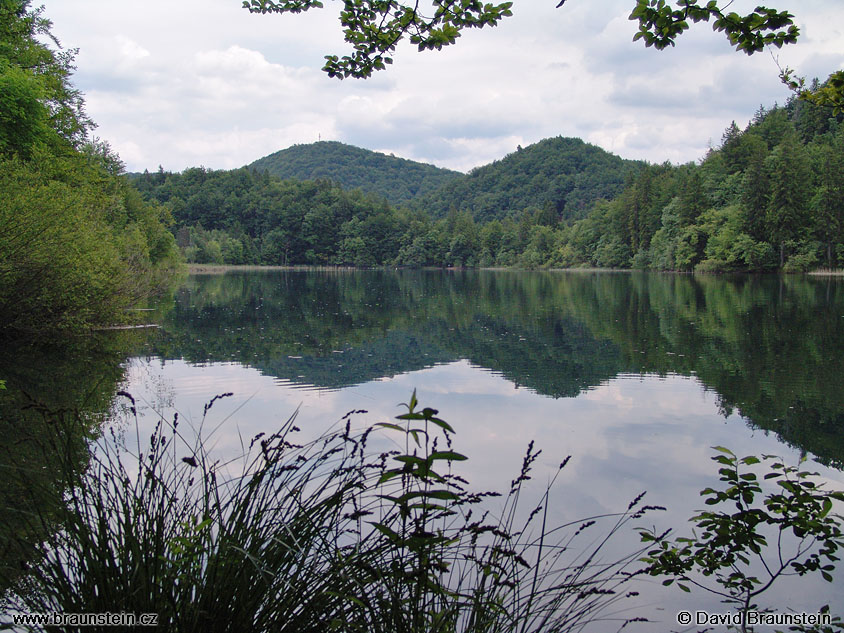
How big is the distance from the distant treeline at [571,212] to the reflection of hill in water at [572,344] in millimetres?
35594

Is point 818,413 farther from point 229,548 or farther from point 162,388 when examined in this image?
point 162,388

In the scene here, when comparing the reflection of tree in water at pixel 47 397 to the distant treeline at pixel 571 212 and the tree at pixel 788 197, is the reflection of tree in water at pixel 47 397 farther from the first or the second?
the tree at pixel 788 197

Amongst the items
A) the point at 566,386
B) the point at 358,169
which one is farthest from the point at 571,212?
the point at 566,386

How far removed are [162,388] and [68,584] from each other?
9175mm

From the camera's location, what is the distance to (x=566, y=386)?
11695 mm

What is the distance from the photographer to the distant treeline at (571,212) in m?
60.2

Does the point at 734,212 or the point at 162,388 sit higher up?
the point at 734,212

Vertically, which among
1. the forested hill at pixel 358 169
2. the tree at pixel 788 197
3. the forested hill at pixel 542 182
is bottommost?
the tree at pixel 788 197

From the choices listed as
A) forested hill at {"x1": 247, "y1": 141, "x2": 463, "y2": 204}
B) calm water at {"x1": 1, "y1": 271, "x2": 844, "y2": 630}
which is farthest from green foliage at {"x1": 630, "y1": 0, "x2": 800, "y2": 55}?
forested hill at {"x1": 247, "y1": 141, "x2": 463, "y2": 204}

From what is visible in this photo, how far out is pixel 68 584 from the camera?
2.47 meters

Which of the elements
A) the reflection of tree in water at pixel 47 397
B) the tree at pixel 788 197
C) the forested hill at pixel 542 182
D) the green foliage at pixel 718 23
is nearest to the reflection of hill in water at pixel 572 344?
the reflection of tree in water at pixel 47 397

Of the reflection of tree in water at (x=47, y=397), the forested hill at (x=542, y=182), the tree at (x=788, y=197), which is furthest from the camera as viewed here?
the forested hill at (x=542, y=182)

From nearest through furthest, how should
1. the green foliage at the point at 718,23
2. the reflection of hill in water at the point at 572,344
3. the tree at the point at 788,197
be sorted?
the green foliage at the point at 718,23 < the reflection of hill in water at the point at 572,344 < the tree at the point at 788,197

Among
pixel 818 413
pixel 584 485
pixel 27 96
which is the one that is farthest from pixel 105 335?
pixel 818 413
